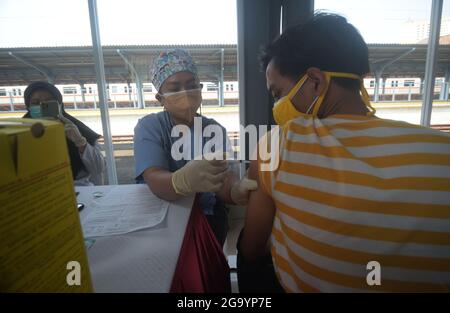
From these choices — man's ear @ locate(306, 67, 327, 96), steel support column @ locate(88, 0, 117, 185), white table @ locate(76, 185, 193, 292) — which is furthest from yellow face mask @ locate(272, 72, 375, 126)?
steel support column @ locate(88, 0, 117, 185)

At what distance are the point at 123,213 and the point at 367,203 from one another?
757 millimetres

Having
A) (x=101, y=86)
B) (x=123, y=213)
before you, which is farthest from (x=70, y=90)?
(x=123, y=213)

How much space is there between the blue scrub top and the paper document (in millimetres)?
140

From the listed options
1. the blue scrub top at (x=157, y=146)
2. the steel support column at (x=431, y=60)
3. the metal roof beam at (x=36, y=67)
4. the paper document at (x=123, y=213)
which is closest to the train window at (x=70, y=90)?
the metal roof beam at (x=36, y=67)

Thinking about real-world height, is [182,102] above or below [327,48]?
below

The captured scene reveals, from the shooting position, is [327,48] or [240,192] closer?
[327,48]

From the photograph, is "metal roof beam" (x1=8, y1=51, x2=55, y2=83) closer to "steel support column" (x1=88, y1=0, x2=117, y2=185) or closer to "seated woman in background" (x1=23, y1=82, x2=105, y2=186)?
"steel support column" (x1=88, y1=0, x2=117, y2=185)

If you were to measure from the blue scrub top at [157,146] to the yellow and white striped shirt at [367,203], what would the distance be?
686 mm

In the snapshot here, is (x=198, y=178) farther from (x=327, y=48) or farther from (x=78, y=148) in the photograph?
(x=78, y=148)

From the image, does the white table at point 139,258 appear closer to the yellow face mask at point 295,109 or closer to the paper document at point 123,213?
the paper document at point 123,213

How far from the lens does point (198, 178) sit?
0.91 m

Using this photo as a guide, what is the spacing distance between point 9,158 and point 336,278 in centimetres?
65

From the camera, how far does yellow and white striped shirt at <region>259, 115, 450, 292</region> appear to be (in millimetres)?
513
